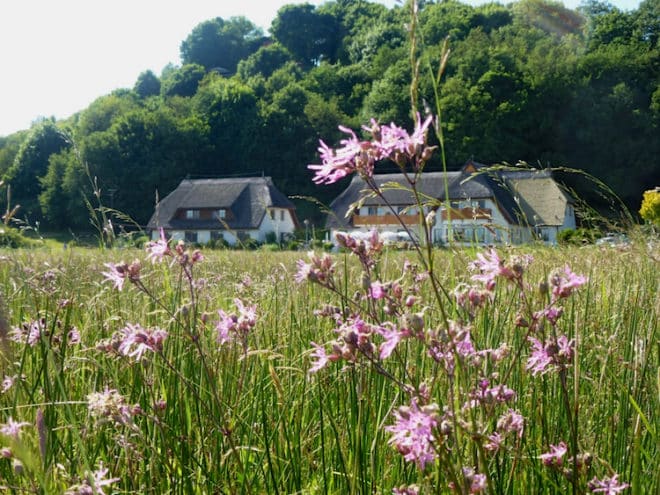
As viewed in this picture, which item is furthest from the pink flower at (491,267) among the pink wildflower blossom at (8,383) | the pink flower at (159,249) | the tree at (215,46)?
the tree at (215,46)

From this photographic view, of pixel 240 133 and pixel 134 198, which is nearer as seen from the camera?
pixel 134 198

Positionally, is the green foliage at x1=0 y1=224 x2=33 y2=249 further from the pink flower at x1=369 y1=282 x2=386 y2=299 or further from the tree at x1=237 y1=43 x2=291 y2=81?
the tree at x1=237 y1=43 x2=291 y2=81

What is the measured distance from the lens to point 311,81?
Result: 61.9 meters

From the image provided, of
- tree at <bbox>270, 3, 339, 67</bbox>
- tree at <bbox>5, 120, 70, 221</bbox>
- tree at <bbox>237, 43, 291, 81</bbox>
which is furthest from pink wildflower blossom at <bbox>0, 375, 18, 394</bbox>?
tree at <bbox>270, 3, 339, 67</bbox>

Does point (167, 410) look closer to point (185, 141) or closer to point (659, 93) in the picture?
point (659, 93)

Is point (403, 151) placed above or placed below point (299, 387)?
above

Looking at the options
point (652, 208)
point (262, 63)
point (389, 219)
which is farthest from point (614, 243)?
point (262, 63)

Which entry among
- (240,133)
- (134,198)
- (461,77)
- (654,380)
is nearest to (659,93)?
(461,77)

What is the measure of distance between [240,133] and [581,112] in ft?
85.9

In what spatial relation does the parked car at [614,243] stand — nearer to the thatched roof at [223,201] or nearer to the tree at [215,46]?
the thatched roof at [223,201]

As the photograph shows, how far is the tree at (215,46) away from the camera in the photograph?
88.6 m

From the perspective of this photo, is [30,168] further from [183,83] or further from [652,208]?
[652,208]

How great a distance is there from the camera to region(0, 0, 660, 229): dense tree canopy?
42.1 meters

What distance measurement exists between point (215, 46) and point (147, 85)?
15332 mm
